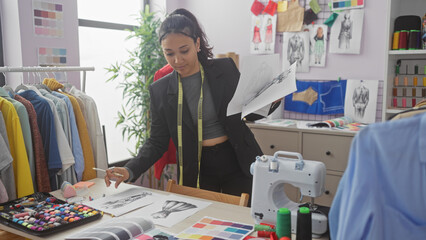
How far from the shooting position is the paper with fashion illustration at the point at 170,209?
4.64ft

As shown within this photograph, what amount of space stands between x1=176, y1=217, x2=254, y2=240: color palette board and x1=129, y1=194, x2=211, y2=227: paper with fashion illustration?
3.5 inches

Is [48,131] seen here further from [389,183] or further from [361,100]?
[361,100]

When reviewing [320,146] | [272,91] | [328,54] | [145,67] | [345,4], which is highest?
[345,4]

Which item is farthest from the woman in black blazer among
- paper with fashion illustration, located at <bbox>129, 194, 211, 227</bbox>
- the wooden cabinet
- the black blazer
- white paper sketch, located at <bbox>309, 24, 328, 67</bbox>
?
white paper sketch, located at <bbox>309, 24, 328, 67</bbox>

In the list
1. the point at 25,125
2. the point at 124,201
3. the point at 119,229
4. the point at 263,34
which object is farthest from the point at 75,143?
the point at 263,34

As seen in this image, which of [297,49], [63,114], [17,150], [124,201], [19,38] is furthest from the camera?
[297,49]

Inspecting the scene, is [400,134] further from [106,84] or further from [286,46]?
[106,84]

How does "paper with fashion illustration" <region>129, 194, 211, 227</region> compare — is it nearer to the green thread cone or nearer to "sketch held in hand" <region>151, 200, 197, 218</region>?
"sketch held in hand" <region>151, 200, 197, 218</region>

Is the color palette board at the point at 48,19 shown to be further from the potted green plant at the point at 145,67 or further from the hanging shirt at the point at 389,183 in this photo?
the hanging shirt at the point at 389,183

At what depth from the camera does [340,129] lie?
9.55ft

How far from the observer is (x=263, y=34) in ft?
11.9

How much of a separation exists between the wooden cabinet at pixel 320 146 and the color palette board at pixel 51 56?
1670mm

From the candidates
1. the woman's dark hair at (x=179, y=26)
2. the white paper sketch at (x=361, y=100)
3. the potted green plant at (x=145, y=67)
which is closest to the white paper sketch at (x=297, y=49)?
the white paper sketch at (x=361, y=100)

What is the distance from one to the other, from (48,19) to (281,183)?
2246 millimetres
